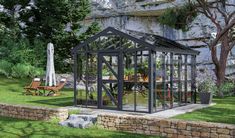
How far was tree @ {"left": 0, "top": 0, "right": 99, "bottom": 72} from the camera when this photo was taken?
26.6 meters

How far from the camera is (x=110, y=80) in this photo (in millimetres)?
12430

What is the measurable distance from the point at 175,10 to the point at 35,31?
12.4 meters

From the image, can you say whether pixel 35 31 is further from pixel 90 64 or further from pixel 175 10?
pixel 90 64

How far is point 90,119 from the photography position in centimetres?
1038

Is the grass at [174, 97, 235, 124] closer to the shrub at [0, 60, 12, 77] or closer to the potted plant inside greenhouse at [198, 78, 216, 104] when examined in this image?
the potted plant inside greenhouse at [198, 78, 216, 104]

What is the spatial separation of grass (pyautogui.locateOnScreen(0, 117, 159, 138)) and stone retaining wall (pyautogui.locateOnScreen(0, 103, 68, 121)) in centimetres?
32

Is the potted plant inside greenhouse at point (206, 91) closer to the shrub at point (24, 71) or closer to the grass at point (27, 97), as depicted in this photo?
the grass at point (27, 97)

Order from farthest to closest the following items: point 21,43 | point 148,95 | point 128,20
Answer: point 128,20, point 21,43, point 148,95

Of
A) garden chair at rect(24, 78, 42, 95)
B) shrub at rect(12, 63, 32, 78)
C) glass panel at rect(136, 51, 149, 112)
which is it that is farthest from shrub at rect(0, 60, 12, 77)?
glass panel at rect(136, 51, 149, 112)

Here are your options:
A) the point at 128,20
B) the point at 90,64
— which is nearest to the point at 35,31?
the point at 128,20

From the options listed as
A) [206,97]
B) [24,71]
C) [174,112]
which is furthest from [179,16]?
[24,71]

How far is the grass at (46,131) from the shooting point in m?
8.98

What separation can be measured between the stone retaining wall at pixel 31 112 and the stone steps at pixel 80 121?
330mm

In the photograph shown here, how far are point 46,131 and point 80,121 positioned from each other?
115 cm
